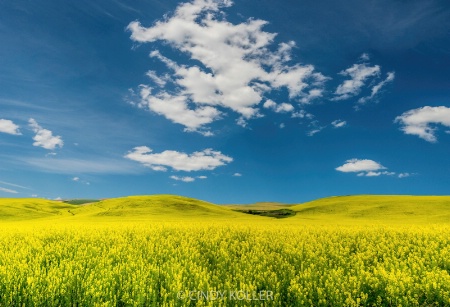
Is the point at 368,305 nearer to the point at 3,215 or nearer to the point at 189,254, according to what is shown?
the point at 189,254

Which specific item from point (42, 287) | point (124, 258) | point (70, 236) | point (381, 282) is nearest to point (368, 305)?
point (381, 282)

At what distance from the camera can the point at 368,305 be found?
1091cm

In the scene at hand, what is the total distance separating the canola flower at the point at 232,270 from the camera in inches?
421

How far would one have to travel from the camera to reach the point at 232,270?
13.4 meters

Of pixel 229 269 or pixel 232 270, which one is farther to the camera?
pixel 232 270

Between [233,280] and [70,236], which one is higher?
[70,236]

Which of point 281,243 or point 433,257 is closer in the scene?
point 433,257

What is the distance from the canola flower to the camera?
10.7 m

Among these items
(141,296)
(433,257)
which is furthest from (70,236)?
(433,257)

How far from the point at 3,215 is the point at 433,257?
6628cm

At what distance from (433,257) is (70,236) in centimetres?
1808

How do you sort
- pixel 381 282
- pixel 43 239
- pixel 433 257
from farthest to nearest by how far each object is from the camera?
pixel 43 239
pixel 433 257
pixel 381 282

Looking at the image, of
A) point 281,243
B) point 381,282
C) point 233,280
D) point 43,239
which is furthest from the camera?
point 43,239

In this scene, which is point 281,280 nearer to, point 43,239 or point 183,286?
point 183,286
